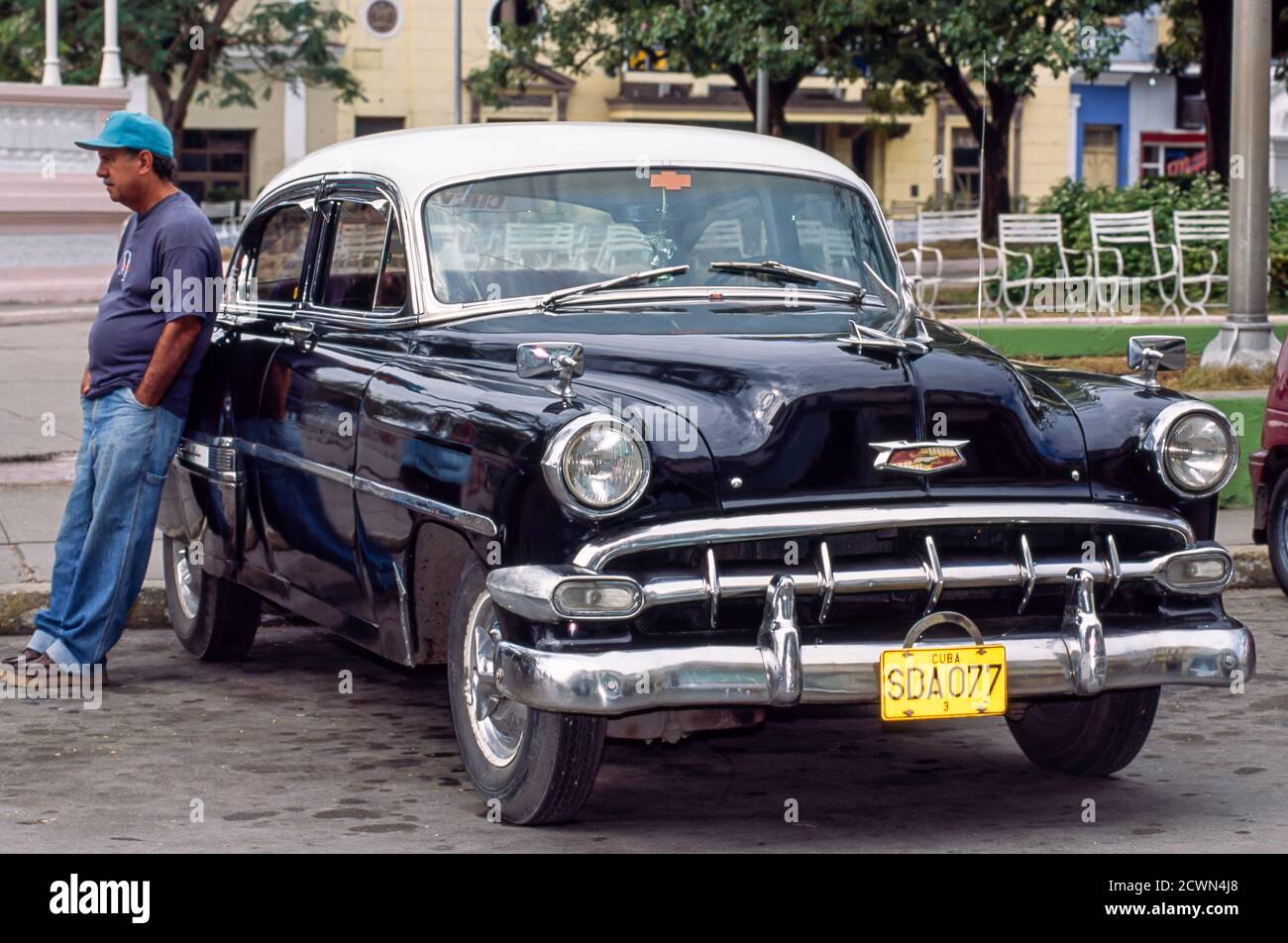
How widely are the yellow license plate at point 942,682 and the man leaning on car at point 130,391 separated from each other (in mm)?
3059

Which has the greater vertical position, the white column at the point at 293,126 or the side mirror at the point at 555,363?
the white column at the point at 293,126

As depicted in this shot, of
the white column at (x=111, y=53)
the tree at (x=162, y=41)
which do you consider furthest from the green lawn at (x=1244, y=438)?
the tree at (x=162, y=41)

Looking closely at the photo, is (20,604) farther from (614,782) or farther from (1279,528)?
(1279,528)

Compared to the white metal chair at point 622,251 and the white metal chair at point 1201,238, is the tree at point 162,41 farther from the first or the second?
the white metal chair at point 622,251

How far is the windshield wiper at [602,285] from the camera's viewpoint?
6.20m

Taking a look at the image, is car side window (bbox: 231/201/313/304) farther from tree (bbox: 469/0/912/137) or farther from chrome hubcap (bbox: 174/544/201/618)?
tree (bbox: 469/0/912/137)

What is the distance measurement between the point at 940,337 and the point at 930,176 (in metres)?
52.3

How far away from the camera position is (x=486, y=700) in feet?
18.1

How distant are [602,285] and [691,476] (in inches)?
51.5

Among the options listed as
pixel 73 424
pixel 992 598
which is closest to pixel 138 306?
pixel 992 598

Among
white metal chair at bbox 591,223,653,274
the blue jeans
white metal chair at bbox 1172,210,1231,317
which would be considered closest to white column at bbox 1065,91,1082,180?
white metal chair at bbox 1172,210,1231,317

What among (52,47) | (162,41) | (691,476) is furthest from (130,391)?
(162,41)

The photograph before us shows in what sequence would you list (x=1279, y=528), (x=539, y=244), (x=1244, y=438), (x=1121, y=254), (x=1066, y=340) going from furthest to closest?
(x=1121, y=254) < (x=1066, y=340) < (x=1244, y=438) < (x=1279, y=528) < (x=539, y=244)

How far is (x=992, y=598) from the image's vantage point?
17.5 ft
